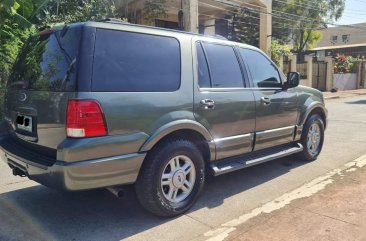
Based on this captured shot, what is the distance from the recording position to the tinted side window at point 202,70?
4199mm

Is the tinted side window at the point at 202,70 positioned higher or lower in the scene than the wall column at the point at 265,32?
lower

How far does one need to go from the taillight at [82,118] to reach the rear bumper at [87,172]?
253 mm

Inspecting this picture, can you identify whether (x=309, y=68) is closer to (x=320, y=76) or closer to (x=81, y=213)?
(x=320, y=76)

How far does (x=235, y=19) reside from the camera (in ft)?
77.2

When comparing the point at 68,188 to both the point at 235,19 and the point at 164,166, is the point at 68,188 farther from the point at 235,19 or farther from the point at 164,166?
the point at 235,19

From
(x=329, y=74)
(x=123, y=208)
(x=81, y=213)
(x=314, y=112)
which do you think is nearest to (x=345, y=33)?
(x=329, y=74)

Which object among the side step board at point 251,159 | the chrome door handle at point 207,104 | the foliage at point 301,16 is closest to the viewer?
the chrome door handle at point 207,104

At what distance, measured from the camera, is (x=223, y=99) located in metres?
4.34

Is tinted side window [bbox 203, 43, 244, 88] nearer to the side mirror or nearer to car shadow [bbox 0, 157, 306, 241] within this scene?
the side mirror

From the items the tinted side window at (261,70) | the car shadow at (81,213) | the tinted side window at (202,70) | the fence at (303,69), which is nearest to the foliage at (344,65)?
the fence at (303,69)

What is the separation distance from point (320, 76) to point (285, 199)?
2400 cm

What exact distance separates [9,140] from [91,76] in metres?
1.53

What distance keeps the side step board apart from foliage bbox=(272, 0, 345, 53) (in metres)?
30.0

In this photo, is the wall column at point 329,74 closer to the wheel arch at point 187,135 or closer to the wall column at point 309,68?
the wall column at point 309,68
